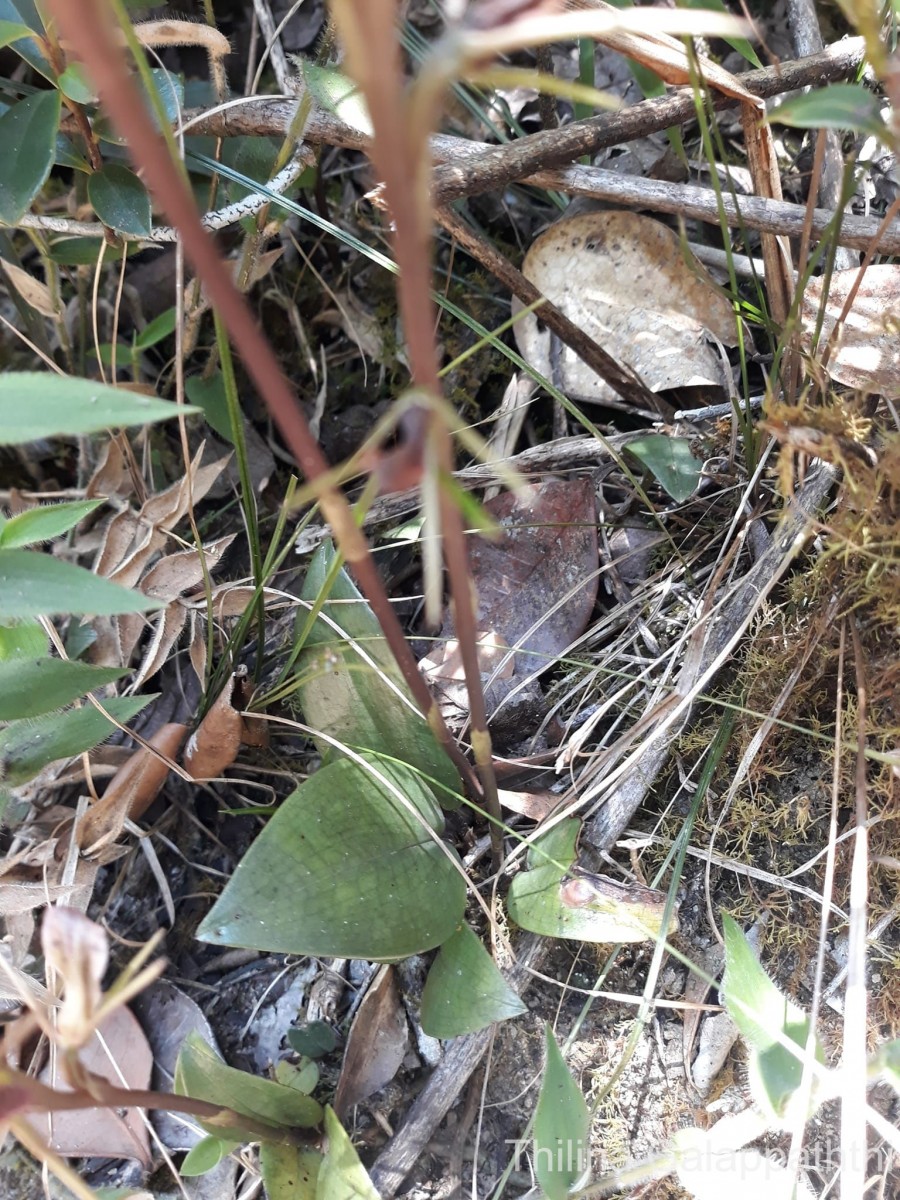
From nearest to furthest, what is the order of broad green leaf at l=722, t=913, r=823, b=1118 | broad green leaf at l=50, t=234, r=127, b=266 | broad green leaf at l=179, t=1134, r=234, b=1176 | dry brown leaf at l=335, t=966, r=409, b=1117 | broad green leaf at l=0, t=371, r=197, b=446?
broad green leaf at l=0, t=371, r=197, b=446 → broad green leaf at l=722, t=913, r=823, b=1118 → broad green leaf at l=179, t=1134, r=234, b=1176 → dry brown leaf at l=335, t=966, r=409, b=1117 → broad green leaf at l=50, t=234, r=127, b=266

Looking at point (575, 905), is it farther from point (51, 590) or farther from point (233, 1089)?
point (51, 590)

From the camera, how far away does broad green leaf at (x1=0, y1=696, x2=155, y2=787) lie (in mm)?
859

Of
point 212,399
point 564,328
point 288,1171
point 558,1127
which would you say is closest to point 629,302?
point 564,328

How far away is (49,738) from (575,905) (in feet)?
1.77

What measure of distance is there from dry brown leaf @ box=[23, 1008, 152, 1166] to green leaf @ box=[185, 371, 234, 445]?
2.52 feet

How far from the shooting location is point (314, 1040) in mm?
954

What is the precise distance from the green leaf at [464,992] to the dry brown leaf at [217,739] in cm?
34

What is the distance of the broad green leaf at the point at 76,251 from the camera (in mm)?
1116

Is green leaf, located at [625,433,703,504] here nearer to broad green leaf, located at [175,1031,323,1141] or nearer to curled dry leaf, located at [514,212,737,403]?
curled dry leaf, located at [514,212,737,403]

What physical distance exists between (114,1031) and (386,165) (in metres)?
1.04

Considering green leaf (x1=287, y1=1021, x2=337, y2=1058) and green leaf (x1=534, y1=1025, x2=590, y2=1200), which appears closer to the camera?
green leaf (x1=534, y1=1025, x2=590, y2=1200)

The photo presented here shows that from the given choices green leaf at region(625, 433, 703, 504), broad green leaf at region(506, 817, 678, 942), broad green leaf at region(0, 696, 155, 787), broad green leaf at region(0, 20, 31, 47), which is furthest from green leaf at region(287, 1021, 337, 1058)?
broad green leaf at region(0, 20, 31, 47)

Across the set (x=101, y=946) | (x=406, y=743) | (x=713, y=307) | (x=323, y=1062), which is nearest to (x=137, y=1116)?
(x=323, y=1062)

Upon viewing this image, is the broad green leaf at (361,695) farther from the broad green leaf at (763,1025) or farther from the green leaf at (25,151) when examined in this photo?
the green leaf at (25,151)
